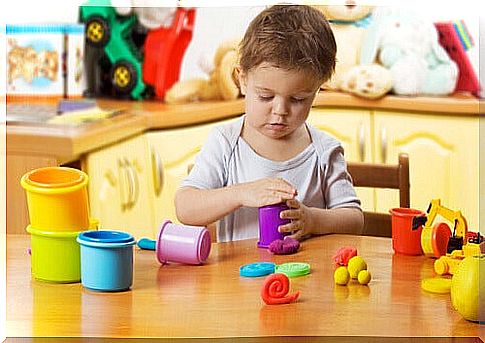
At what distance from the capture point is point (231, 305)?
2.59 feet

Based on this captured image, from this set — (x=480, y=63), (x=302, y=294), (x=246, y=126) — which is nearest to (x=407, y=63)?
(x=480, y=63)

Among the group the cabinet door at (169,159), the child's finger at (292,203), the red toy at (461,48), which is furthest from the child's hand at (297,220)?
the red toy at (461,48)

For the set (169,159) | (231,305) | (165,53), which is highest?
(165,53)

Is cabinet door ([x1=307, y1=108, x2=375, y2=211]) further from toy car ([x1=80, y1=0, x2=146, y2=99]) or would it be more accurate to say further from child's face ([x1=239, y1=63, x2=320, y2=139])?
toy car ([x1=80, y1=0, x2=146, y2=99])

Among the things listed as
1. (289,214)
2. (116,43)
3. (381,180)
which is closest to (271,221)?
(289,214)

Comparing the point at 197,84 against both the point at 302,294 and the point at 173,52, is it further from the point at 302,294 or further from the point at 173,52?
the point at 302,294

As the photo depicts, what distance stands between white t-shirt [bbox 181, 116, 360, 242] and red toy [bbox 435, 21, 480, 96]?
0.50 feet

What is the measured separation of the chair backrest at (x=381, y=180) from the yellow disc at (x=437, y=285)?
10 centimetres

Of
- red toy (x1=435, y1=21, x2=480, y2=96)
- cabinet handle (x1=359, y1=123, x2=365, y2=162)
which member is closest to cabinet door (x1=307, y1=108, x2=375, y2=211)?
cabinet handle (x1=359, y1=123, x2=365, y2=162)

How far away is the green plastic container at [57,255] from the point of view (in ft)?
2.70

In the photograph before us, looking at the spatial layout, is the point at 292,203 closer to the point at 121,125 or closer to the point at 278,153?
the point at 278,153

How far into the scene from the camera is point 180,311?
2.56 ft

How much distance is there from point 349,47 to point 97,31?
0.24m

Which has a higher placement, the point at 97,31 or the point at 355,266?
the point at 97,31
